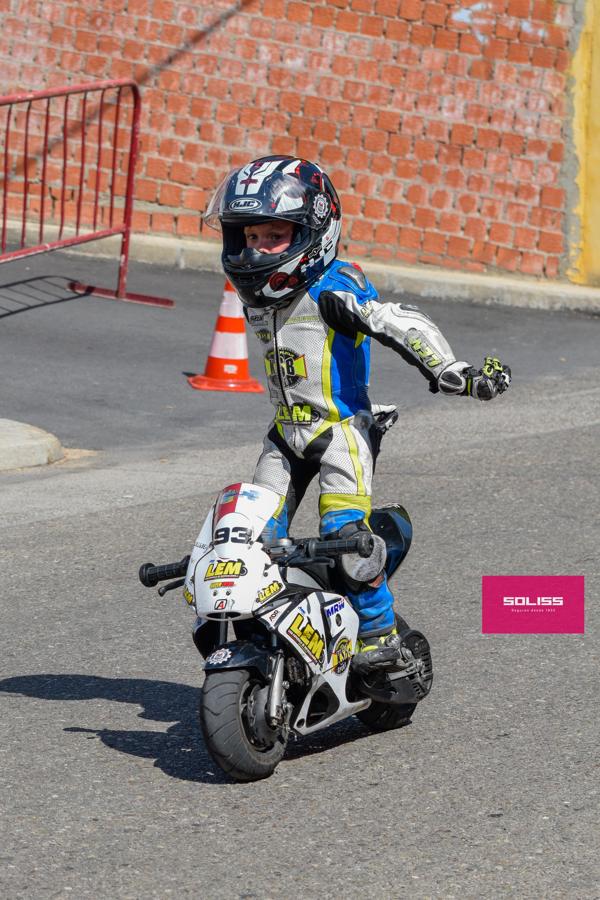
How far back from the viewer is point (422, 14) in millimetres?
13539

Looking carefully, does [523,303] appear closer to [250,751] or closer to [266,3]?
[266,3]

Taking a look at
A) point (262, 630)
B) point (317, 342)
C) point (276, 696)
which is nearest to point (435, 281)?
point (317, 342)

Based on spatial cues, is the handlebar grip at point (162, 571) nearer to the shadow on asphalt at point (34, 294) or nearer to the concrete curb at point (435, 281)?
the shadow on asphalt at point (34, 294)

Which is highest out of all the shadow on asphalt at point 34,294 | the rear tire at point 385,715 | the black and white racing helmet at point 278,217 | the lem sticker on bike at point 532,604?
the black and white racing helmet at point 278,217

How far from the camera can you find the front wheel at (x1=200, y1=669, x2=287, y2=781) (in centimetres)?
425

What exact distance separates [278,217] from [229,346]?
228 inches

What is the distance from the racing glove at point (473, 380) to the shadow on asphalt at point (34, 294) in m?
7.75

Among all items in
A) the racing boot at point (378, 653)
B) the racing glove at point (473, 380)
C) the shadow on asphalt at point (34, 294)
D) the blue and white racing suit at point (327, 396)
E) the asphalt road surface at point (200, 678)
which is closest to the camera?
the asphalt road surface at point (200, 678)

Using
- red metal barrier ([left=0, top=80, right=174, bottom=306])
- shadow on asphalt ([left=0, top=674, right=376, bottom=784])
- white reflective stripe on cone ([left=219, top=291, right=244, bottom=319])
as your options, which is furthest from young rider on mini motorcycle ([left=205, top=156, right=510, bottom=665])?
red metal barrier ([left=0, top=80, right=174, bottom=306])

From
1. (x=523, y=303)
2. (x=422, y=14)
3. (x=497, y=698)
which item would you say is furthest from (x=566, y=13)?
(x=497, y=698)

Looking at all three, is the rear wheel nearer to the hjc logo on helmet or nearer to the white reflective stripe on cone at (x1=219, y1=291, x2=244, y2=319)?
the hjc logo on helmet

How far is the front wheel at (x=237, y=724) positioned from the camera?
4.25 m

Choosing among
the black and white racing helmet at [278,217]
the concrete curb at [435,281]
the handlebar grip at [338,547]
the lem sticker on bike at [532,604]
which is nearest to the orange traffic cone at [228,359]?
the concrete curb at [435,281]

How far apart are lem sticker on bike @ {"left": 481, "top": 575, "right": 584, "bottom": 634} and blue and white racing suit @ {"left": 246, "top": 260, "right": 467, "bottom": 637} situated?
58.3 inches
